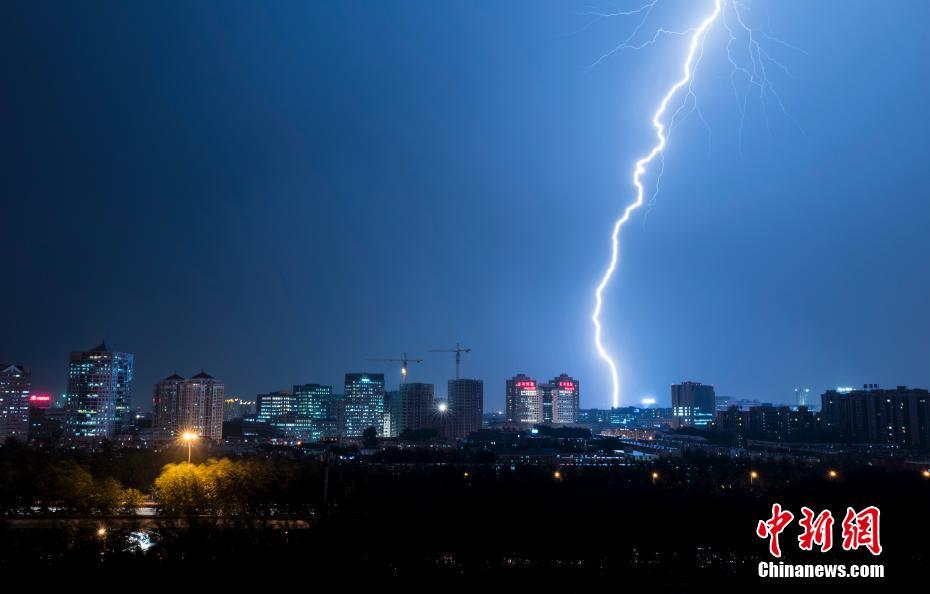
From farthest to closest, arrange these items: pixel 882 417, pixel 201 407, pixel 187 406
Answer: pixel 201 407 → pixel 187 406 → pixel 882 417

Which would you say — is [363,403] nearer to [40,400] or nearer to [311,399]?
[311,399]

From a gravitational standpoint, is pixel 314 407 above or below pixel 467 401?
below

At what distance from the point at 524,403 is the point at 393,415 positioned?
67.4 ft

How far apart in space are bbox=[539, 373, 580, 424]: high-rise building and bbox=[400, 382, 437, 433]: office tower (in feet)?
79.7

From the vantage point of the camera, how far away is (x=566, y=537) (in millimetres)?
13523

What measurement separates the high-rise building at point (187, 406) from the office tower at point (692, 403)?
58859 mm

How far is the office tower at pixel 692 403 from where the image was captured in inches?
3585

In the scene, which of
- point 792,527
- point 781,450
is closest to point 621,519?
point 792,527

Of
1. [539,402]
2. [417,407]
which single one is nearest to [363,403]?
[417,407]

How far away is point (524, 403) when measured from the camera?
89.6m

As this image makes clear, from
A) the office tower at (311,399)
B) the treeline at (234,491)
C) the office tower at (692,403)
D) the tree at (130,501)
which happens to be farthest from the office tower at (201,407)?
the office tower at (692,403)

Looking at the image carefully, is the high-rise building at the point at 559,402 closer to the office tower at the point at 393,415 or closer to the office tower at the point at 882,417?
the office tower at the point at 393,415

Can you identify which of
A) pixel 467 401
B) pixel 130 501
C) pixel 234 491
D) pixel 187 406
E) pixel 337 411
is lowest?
pixel 130 501

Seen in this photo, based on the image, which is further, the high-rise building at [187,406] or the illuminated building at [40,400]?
the illuminated building at [40,400]
